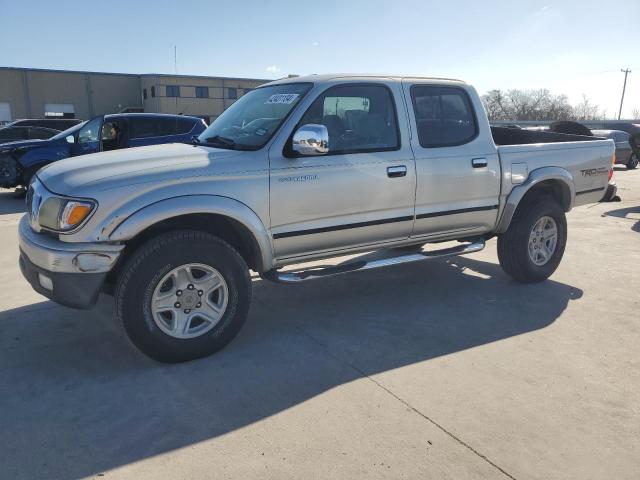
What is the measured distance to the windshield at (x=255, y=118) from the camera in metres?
3.93

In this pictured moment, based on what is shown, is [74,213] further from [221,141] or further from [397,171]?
[397,171]

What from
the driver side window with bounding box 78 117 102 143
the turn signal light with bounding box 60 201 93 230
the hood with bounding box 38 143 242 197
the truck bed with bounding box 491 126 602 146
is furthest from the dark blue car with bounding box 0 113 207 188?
the turn signal light with bounding box 60 201 93 230

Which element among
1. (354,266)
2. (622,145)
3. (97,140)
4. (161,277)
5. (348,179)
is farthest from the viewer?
(622,145)

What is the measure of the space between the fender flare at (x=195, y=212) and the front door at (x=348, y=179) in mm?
130

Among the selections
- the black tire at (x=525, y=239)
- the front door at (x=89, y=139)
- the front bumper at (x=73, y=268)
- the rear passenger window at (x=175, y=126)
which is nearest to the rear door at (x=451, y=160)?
the black tire at (x=525, y=239)

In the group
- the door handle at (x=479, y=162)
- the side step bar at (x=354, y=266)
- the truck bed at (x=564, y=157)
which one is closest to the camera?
the side step bar at (x=354, y=266)

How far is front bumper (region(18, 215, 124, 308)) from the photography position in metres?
3.21

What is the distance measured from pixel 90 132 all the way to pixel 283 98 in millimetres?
7864

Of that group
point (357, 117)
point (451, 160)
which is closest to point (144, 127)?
point (357, 117)

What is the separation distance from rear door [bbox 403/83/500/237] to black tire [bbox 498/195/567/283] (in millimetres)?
335

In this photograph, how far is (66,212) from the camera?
3230 mm

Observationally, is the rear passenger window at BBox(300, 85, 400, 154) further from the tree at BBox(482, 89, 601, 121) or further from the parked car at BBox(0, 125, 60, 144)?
the tree at BBox(482, 89, 601, 121)

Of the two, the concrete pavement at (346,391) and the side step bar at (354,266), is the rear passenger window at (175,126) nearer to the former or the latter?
the concrete pavement at (346,391)

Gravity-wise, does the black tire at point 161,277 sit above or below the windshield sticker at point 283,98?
below
